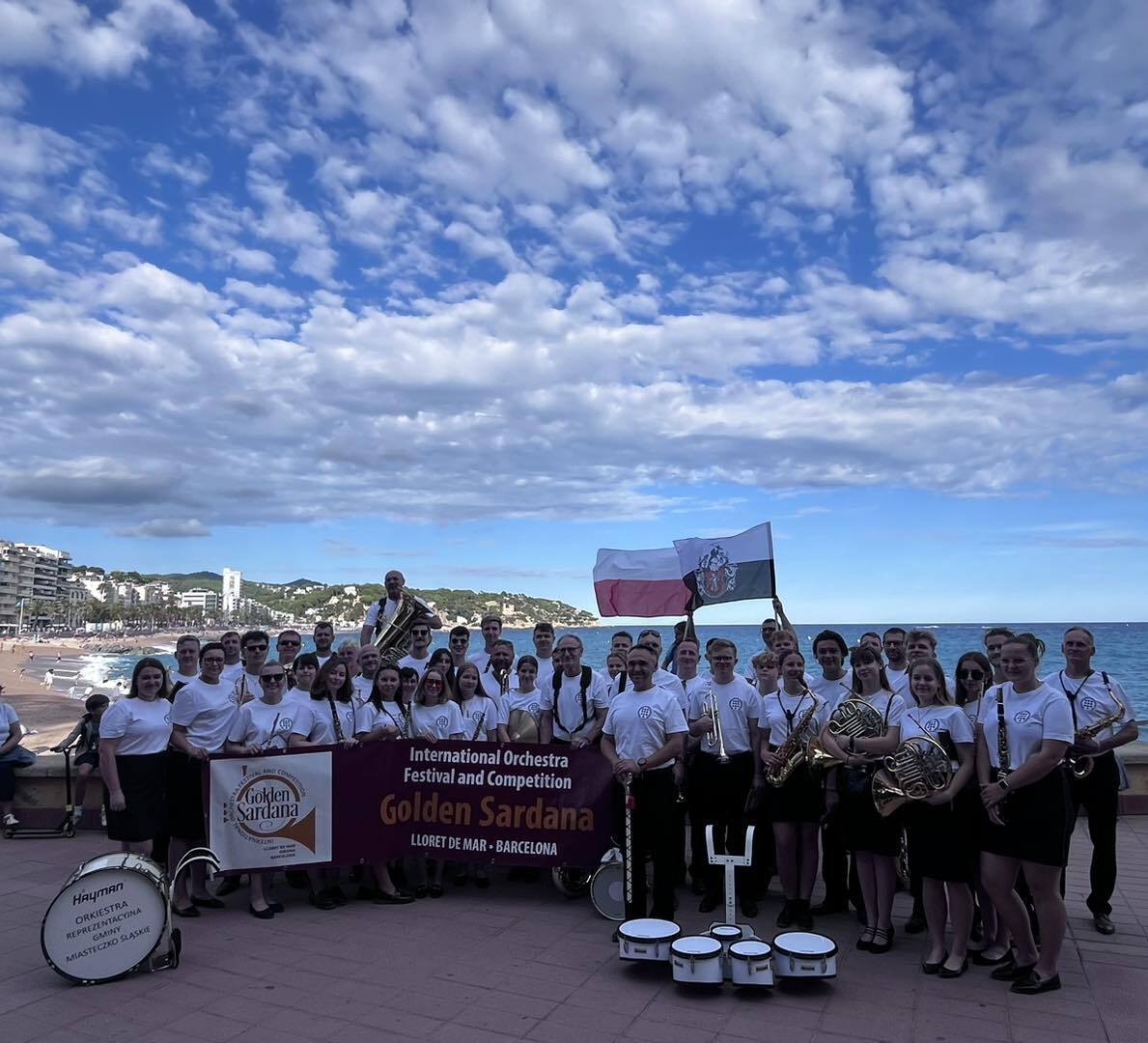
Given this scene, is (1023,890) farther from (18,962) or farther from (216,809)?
(18,962)

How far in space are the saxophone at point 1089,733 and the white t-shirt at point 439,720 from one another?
454 centimetres

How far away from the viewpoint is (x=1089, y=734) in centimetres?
595

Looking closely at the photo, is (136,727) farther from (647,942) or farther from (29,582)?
(29,582)

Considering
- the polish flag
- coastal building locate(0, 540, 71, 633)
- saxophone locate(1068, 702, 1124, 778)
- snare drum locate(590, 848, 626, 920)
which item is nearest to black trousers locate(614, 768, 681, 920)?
snare drum locate(590, 848, 626, 920)

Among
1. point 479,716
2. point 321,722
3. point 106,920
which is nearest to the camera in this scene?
point 106,920

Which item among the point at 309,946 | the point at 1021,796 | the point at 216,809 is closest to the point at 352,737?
the point at 216,809

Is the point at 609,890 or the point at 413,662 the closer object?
the point at 609,890

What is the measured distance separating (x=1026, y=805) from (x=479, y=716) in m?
4.20

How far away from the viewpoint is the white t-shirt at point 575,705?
7.55 meters

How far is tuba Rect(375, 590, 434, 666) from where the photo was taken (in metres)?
9.20

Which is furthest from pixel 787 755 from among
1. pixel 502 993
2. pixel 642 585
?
pixel 642 585

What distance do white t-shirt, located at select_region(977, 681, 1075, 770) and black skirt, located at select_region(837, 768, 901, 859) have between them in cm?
89

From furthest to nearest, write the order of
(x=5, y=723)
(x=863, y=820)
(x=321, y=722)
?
(x=5, y=723)
(x=321, y=722)
(x=863, y=820)

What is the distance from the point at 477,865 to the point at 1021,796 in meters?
4.34
